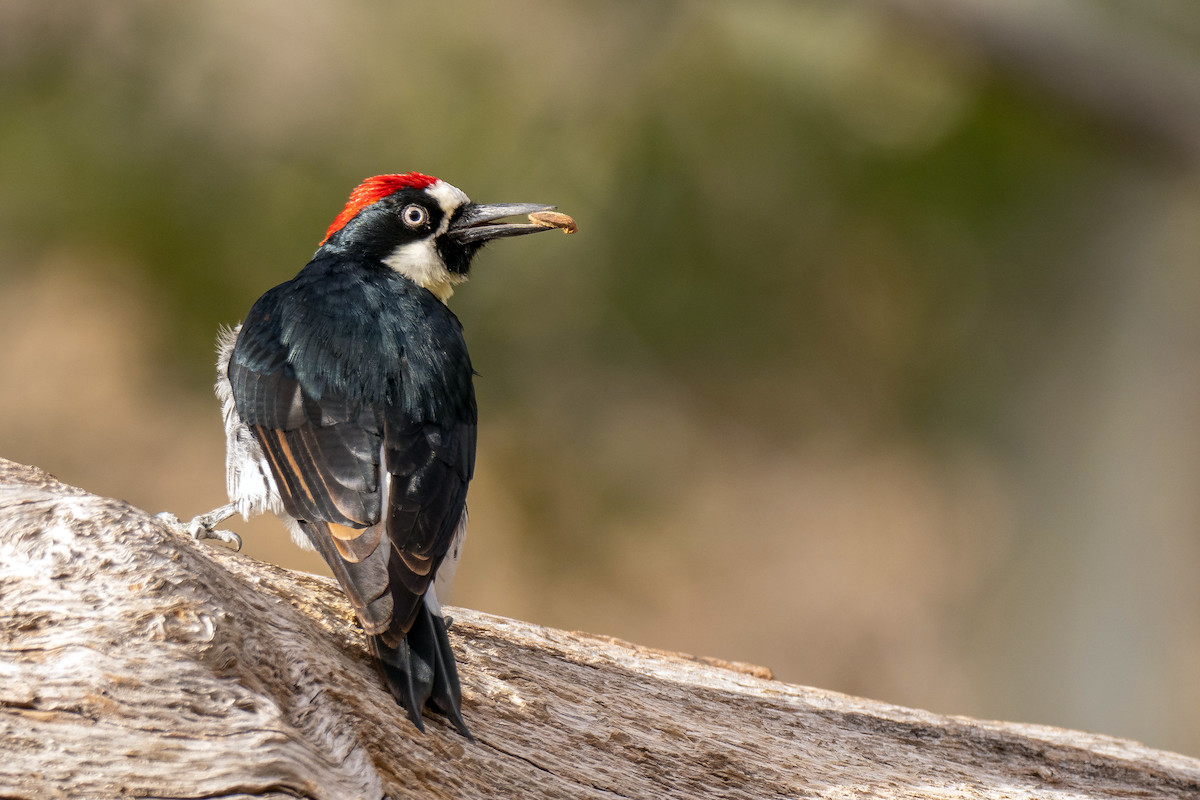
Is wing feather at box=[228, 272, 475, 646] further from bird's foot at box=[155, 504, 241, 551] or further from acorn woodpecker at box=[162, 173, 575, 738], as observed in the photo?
bird's foot at box=[155, 504, 241, 551]

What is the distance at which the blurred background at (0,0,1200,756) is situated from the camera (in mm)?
11281

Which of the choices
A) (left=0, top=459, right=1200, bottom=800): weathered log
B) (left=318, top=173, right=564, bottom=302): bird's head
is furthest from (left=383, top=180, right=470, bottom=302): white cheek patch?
(left=0, top=459, right=1200, bottom=800): weathered log

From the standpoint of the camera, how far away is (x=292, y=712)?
2605mm

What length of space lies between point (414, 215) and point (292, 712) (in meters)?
2.31

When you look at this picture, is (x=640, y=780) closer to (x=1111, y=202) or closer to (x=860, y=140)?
(x=860, y=140)

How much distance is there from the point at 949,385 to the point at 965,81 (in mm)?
3749

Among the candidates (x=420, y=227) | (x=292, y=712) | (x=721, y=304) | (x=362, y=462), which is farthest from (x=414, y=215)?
(x=721, y=304)

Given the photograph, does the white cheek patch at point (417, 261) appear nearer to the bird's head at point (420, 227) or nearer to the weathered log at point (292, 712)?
the bird's head at point (420, 227)

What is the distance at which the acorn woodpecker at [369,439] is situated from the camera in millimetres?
2896

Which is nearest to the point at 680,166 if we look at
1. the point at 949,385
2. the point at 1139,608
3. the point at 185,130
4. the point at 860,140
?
the point at 860,140

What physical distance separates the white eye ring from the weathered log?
4.80 feet

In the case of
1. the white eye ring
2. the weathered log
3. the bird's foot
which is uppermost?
the white eye ring

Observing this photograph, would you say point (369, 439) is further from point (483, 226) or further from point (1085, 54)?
point (1085, 54)

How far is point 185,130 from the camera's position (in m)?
12.3
